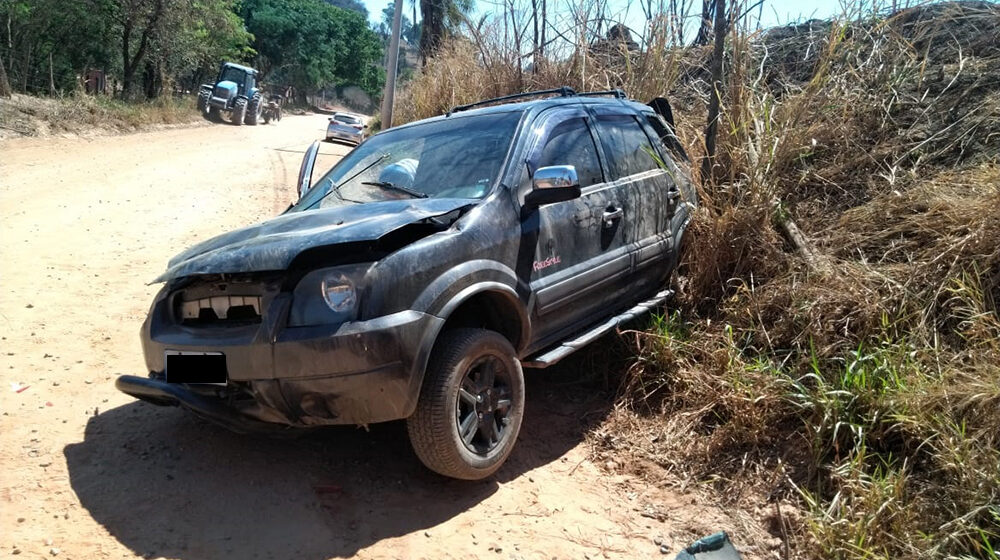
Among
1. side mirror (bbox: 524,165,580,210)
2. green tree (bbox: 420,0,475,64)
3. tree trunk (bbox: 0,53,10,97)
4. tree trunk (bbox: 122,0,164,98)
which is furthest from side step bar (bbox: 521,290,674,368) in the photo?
tree trunk (bbox: 122,0,164,98)

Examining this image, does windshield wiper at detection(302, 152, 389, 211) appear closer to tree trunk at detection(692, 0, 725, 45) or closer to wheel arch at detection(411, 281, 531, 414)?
wheel arch at detection(411, 281, 531, 414)

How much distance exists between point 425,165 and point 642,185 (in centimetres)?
144

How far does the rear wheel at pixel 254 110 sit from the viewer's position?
87.5ft

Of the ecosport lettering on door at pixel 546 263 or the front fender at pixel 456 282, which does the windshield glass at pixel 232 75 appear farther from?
the front fender at pixel 456 282

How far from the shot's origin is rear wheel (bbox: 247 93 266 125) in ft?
87.5

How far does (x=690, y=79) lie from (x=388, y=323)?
18.4 ft

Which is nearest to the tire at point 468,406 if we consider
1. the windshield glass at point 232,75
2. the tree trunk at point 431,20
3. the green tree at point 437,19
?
the green tree at point 437,19

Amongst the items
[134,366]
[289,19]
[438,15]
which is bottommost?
[134,366]

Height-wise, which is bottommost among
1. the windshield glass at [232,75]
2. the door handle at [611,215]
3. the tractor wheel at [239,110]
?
the door handle at [611,215]

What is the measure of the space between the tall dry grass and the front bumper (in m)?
1.54

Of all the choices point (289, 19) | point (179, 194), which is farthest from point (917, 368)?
point (289, 19)

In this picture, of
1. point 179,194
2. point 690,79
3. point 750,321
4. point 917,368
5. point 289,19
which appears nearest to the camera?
point 917,368

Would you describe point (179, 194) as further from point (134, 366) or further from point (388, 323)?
point (388, 323)

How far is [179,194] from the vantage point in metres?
9.67
